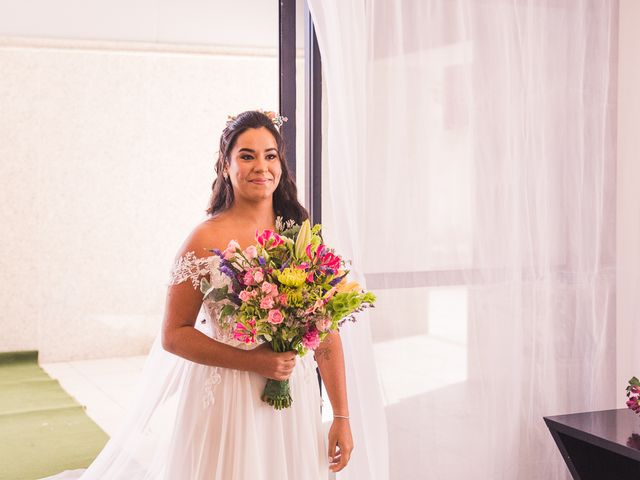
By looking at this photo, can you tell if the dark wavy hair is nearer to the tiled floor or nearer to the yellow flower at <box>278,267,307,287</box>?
the yellow flower at <box>278,267,307,287</box>

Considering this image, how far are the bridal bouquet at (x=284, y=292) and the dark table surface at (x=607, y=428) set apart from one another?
1.45 meters

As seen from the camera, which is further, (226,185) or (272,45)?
(272,45)

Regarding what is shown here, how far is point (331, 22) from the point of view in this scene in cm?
305

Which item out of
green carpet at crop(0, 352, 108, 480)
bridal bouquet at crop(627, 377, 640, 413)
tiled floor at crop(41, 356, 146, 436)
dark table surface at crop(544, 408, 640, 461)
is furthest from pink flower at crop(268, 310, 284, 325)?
tiled floor at crop(41, 356, 146, 436)

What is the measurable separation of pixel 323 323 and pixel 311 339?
60mm

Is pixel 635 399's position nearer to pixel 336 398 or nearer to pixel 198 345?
pixel 336 398

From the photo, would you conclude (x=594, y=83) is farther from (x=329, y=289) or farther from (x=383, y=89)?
(x=329, y=289)

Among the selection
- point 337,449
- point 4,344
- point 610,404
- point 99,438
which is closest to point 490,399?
point 610,404

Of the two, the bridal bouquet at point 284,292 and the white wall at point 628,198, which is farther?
the white wall at point 628,198

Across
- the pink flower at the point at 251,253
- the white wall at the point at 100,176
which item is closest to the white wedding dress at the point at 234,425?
the pink flower at the point at 251,253

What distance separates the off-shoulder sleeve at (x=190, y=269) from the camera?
2156 mm

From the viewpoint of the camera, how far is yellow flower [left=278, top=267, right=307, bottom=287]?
1995mm

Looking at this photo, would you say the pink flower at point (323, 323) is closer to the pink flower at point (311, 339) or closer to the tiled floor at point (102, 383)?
the pink flower at point (311, 339)

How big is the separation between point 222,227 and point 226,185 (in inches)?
6.9
